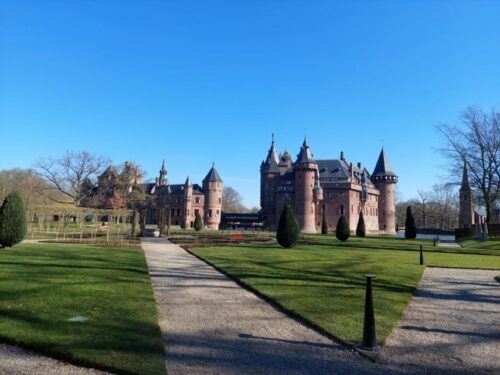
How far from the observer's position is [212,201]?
240ft

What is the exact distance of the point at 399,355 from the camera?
4.93 metres

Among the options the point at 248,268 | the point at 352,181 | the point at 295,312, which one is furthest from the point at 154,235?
the point at 352,181

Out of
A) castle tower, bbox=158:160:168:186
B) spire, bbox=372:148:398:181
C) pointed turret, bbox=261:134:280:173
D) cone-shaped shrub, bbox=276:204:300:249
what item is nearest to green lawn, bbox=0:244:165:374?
cone-shaped shrub, bbox=276:204:300:249

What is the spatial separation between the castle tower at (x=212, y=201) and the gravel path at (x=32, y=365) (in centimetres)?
6865

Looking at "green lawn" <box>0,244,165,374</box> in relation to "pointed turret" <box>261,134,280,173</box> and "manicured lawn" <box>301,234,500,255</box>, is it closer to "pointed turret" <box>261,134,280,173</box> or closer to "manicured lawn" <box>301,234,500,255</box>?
"manicured lawn" <box>301,234,500,255</box>

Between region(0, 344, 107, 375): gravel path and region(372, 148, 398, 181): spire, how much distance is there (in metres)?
68.7

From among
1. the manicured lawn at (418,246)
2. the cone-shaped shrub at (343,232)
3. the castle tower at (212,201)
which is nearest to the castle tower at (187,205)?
the castle tower at (212,201)

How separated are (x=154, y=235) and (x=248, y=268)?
25.3 m

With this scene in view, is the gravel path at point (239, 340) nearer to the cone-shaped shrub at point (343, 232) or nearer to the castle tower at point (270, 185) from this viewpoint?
the cone-shaped shrub at point (343, 232)

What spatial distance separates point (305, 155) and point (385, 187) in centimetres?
1984

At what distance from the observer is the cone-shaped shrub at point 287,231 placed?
2189 centimetres

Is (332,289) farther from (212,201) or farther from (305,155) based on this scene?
(212,201)

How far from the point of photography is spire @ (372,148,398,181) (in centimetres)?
6750

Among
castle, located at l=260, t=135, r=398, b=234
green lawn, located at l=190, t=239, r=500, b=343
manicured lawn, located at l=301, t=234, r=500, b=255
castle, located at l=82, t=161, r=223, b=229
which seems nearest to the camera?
green lawn, located at l=190, t=239, r=500, b=343
